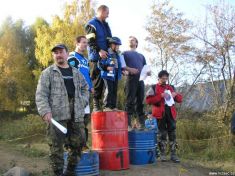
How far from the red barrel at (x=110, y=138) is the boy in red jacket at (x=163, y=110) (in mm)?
1120

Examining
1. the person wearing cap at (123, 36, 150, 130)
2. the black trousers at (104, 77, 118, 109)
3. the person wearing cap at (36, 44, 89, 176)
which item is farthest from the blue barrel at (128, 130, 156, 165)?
the person wearing cap at (36, 44, 89, 176)

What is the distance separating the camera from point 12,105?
27.7 m

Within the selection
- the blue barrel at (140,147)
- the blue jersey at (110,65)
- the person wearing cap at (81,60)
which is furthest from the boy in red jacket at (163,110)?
the person wearing cap at (81,60)

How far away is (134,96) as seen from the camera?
729cm

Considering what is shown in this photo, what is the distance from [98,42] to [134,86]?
3.85 ft

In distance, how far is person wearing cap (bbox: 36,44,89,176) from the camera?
4.91m

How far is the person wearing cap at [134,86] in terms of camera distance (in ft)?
23.8

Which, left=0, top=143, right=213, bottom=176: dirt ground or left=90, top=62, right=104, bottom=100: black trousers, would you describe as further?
left=90, top=62, right=104, bottom=100: black trousers

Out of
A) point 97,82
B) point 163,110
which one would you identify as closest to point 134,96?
point 163,110

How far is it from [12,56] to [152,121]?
21448mm

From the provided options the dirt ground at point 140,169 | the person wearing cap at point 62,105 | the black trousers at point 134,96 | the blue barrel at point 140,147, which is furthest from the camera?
the black trousers at point 134,96

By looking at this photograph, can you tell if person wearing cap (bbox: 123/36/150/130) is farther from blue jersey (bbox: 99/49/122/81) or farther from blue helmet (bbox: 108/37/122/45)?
blue helmet (bbox: 108/37/122/45)

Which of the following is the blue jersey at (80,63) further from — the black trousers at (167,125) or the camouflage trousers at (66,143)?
the black trousers at (167,125)

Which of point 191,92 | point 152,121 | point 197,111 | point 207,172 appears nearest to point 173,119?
point 207,172
